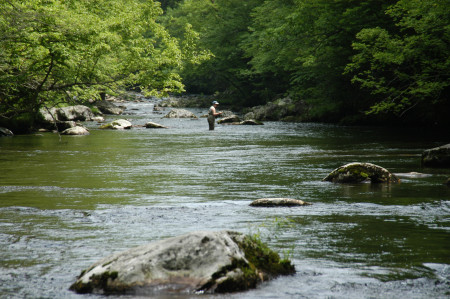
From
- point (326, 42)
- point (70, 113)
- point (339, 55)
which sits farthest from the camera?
point (70, 113)

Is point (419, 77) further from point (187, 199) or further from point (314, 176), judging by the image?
point (187, 199)

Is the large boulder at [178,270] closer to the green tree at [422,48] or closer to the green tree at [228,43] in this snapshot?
the green tree at [422,48]

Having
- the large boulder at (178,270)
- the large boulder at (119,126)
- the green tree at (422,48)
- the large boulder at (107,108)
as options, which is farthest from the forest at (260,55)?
the large boulder at (178,270)

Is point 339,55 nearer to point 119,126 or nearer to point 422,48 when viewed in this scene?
point 422,48

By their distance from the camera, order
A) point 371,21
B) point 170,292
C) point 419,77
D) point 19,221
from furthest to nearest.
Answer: point 371,21
point 419,77
point 19,221
point 170,292

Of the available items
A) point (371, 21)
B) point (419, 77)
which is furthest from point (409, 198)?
point (371, 21)

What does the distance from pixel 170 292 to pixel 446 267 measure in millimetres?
2806

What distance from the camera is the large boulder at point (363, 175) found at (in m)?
11.3

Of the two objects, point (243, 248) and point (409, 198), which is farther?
point (409, 198)

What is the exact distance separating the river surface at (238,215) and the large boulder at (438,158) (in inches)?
21.4

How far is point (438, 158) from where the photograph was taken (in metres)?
13.8

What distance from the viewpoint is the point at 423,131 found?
2639 cm

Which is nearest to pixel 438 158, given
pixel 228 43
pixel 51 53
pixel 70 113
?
pixel 51 53

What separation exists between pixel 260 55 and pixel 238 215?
124 ft
